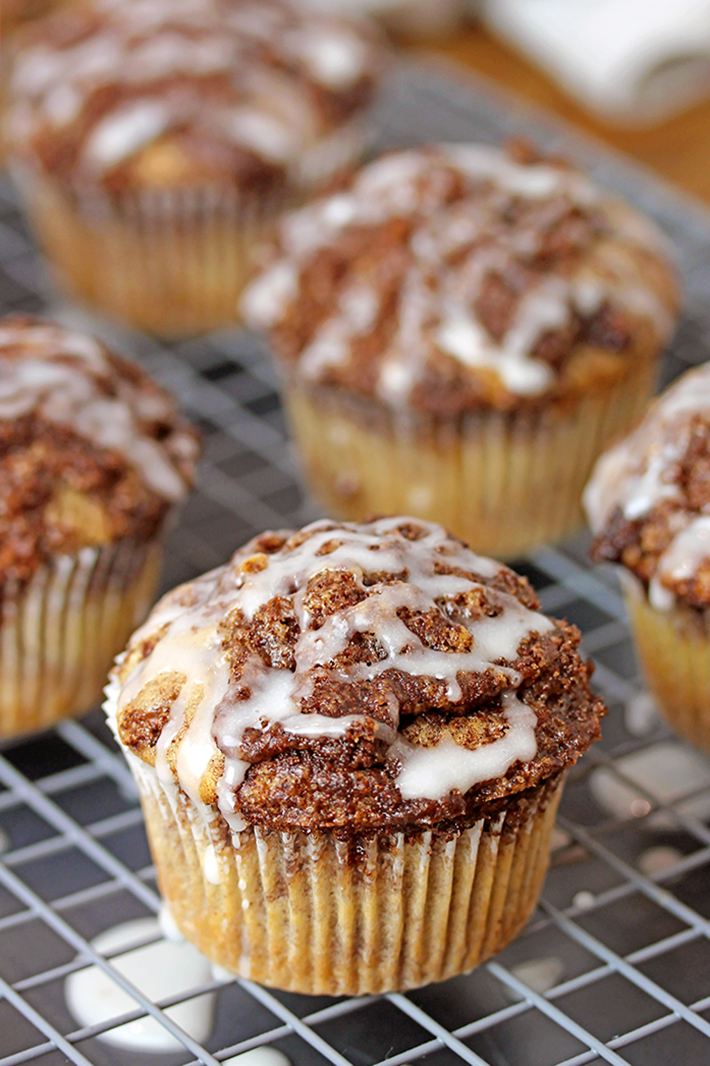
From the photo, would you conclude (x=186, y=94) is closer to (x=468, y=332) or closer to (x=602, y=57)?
(x=468, y=332)

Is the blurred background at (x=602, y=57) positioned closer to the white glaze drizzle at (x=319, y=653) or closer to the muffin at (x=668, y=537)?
the muffin at (x=668, y=537)

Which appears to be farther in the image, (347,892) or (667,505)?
(667,505)

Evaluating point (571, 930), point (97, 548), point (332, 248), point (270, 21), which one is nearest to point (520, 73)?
point (270, 21)

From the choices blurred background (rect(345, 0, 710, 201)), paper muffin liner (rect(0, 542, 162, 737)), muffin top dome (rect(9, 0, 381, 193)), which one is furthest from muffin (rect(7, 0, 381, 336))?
paper muffin liner (rect(0, 542, 162, 737))

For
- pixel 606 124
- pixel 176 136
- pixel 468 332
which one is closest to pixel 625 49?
pixel 606 124

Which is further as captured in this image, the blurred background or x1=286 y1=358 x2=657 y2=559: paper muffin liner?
the blurred background

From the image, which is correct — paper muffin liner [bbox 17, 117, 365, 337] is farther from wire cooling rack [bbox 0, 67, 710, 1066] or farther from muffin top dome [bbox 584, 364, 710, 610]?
muffin top dome [bbox 584, 364, 710, 610]

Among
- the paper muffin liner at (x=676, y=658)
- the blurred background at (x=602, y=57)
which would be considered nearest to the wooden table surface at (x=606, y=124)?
the blurred background at (x=602, y=57)
